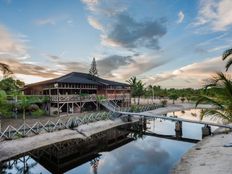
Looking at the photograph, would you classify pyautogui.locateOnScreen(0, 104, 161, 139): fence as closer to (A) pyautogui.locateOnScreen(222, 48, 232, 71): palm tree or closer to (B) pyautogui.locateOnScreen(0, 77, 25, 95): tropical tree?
(A) pyautogui.locateOnScreen(222, 48, 232, 71): palm tree

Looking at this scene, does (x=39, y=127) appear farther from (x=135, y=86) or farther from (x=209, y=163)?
(x=135, y=86)

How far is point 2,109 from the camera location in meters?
20.6

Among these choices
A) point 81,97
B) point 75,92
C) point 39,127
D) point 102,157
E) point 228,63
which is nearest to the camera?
point 228,63

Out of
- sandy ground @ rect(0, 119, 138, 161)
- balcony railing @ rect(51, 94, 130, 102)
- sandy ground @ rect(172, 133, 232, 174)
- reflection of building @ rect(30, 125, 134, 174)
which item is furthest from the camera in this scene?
balcony railing @ rect(51, 94, 130, 102)

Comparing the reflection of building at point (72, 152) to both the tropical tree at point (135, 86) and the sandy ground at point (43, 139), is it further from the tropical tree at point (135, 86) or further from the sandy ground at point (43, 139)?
the tropical tree at point (135, 86)

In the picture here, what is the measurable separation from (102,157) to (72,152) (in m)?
2.80

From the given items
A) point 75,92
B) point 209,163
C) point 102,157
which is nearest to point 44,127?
point 102,157

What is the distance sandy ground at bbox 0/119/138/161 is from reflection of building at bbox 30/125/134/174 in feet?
2.26

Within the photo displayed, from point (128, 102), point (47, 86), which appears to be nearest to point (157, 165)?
point (47, 86)

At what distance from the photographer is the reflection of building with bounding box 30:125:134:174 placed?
52.8ft

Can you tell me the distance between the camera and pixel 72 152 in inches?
731

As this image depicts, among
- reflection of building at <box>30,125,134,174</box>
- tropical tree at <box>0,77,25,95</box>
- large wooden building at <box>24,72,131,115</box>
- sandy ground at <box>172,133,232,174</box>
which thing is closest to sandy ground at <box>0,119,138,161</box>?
reflection of building at <box>30,125,134,174</box>

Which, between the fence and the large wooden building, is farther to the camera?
the large wooden building

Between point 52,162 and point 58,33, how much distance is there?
1476 centimetres
